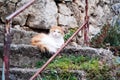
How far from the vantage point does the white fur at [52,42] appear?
4838mm

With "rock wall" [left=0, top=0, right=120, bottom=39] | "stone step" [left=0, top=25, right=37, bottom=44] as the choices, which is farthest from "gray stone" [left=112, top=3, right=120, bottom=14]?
"stone step" [left=0, top=25, right=37, bottom=44]

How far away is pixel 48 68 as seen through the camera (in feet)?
14.4

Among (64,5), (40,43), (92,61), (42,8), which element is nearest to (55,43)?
(40,43)

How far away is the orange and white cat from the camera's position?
480cm

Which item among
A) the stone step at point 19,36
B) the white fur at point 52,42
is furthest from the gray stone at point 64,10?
the white fur at point 52,42

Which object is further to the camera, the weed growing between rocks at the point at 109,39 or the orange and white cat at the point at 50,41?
the weed growing between rocks at the point at 109,39

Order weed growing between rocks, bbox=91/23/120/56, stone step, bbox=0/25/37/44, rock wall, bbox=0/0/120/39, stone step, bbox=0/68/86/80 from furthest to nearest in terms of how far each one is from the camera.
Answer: rock wall, bbox=0/0/120/39 → weed growing between rocks, bbox=91/23/120/56 → stone step, bbox=0/25/37/44 → stone step, bbox=0/68/86/80

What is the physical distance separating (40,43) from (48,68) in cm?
60

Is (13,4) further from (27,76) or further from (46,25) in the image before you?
(27,76)

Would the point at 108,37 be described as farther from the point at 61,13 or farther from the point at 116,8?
the point at 116,8

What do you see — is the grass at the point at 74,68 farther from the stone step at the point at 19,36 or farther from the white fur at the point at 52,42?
the stone step at the point at 19,36

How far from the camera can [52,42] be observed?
5.24 m

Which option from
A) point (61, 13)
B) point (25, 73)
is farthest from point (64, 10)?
point (25, 73)

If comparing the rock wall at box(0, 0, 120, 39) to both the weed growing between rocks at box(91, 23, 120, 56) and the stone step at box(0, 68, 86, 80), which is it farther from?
the stone step at box(0, 68, 86, 80)
